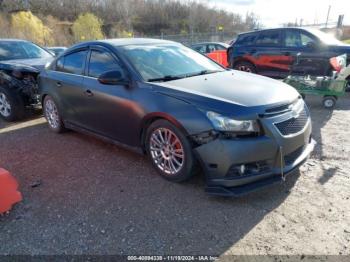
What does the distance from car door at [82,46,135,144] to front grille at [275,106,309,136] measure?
1722 mm

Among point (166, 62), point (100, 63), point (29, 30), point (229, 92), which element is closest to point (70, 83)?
point (100, 63)

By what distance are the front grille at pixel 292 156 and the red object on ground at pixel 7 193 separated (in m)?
2.81

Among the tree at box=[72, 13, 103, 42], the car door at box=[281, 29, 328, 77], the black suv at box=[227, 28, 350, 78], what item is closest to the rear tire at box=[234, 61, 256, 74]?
the black suv at box=[227, 28, 350, 78]

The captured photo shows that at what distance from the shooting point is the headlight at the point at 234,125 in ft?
9.53

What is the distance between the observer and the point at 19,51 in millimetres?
7234

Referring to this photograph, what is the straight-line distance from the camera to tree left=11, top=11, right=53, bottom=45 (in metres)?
32.6

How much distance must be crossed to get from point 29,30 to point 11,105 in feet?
104

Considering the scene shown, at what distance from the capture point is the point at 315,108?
690cm

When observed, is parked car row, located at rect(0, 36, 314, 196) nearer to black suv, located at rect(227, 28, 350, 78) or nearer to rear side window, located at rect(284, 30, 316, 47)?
black suv, located at rect(227, 28, 350, 78)

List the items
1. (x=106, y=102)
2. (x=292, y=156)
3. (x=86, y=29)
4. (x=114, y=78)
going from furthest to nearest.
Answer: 1. (x=86, y=29)
2. (x=106, y=102)
3. (x=114, y=78)
4. (x=292, y=156)

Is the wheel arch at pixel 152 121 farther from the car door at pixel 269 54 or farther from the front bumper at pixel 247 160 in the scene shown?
the car door at pixel 269 54

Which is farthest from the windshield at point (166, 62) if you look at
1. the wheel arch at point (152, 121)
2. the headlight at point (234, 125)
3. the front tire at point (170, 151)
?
the headlight at point (234, 125)

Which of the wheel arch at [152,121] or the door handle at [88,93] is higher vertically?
the door handle at [88,93]

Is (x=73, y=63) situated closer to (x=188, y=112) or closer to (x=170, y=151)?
(x=170, y=151)
